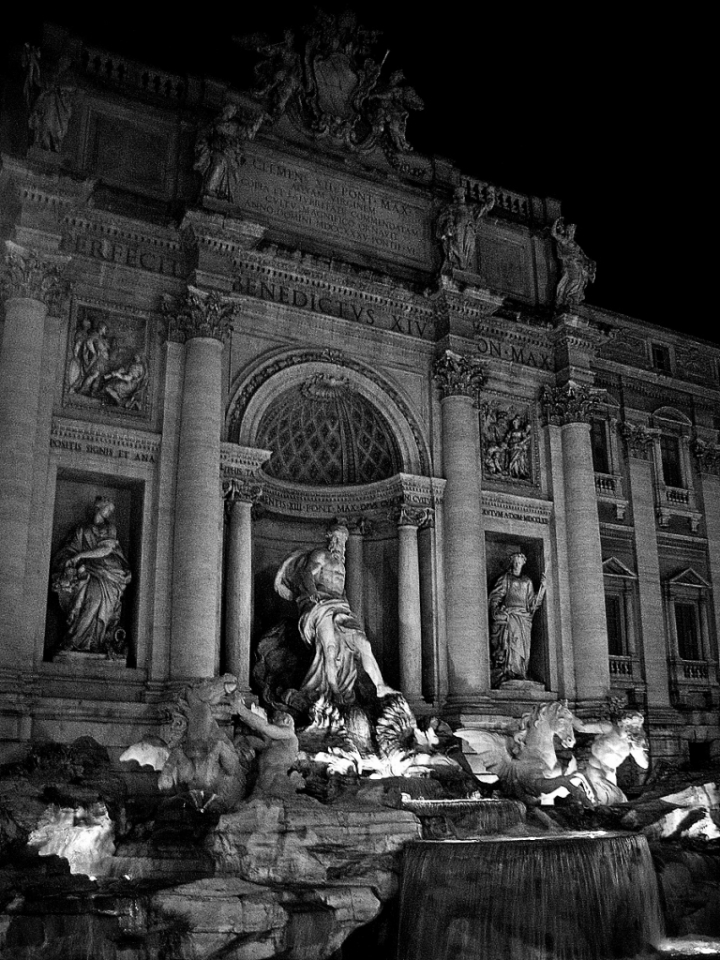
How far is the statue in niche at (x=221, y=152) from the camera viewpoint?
2214 centimetres

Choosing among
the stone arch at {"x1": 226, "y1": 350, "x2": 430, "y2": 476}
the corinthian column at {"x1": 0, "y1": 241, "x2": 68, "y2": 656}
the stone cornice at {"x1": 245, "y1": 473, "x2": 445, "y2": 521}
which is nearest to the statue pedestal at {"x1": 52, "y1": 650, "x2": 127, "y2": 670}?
the corinthian column at {"x1": 0, "y1": 241, "x2": 68, "y2": 656}

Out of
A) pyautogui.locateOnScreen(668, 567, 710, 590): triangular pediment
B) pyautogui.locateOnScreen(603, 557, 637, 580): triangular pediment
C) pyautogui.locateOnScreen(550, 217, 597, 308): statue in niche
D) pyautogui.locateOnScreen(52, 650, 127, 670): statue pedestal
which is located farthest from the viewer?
pyautogui.locateOnScreen(668, 567, 710, 590): triangular pediment

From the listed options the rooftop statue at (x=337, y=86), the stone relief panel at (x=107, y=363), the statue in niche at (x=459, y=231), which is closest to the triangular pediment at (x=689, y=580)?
the statue in niche at (x=459, y=231)

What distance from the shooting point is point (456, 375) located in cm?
2425

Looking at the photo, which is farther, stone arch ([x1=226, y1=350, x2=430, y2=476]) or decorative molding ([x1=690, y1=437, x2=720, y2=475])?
decorative molding ([x1=690, y1=437, x2=720, y2=475])

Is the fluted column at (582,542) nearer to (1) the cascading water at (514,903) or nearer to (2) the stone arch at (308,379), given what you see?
(2) the stone arch at (308,379)

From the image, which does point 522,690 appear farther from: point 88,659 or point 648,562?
point 88,659

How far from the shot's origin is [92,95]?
880 inches

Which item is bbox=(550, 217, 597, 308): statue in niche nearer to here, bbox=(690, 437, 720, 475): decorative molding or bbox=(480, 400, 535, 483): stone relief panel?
bbox=(480, 400, 535, 483): stone relief panel

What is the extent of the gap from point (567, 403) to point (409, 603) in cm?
665

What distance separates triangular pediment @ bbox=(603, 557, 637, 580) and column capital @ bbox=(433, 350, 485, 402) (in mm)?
5553

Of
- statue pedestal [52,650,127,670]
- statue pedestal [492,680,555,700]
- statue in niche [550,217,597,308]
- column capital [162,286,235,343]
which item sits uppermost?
statue in niche [550,217,597,308]

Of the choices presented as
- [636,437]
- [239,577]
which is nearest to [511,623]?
[239,577]

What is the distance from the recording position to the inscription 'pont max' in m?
23.8
